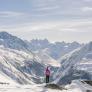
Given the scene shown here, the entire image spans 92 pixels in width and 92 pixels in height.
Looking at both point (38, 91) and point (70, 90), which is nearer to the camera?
point (38, 91)

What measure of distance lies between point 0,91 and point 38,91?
494cm

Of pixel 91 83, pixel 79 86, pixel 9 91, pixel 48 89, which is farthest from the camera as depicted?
pixel 91 83

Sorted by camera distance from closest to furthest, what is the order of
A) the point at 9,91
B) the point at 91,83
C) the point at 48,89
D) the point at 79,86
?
the point at 9,91 → the point at 48,89 → the point at 79,86 → the point at 91,83

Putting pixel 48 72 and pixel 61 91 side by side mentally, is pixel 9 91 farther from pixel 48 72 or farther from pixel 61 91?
pixel 48 72

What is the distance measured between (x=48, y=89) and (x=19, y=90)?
167 inches

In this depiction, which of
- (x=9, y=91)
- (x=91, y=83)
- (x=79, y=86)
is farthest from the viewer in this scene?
(x=91, y=83)

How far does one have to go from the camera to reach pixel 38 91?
1671 inches

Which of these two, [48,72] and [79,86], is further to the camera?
[48,72]

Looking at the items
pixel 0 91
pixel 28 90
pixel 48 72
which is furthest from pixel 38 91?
pixel 48 72

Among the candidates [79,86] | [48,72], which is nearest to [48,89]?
[79,86]

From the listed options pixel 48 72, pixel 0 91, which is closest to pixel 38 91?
pixel 0 91

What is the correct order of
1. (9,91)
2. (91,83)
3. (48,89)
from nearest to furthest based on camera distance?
(9,91), (48,89), (91,83)

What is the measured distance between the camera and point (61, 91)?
44.4 metres

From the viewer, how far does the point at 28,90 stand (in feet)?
141
